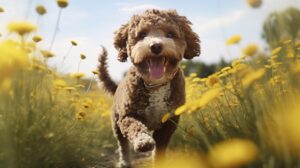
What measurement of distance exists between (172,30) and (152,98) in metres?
0.62

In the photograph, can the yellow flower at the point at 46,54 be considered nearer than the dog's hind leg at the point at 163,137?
Yes

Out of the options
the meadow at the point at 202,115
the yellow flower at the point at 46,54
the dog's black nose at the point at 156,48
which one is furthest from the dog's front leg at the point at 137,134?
the yellow flower at the point at 46,54

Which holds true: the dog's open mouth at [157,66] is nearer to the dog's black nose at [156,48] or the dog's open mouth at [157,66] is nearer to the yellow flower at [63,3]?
the dog's black nose at [156,48]

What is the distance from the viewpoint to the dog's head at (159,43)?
3717 millimetres

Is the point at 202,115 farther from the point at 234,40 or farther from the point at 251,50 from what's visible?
the point at 251,50

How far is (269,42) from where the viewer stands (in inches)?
91.2

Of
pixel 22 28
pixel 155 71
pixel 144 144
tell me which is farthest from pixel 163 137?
pixel 22 28

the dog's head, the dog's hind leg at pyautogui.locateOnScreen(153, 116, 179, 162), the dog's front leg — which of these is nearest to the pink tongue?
the dog's head

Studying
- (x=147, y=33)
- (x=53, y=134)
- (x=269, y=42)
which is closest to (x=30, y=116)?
(x=53, y=134)

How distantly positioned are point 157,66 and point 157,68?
0.06 ft

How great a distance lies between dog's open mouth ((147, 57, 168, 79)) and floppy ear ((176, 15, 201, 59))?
47cm

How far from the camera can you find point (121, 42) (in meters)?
4.35

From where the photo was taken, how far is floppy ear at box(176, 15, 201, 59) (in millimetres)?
4156

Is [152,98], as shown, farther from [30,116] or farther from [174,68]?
[30,116]
